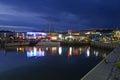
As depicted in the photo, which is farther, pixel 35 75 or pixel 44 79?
pixel 35 75

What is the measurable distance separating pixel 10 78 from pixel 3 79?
890 millimetres

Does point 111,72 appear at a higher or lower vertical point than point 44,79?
higher

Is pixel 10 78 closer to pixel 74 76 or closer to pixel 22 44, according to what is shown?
pixel 74 76

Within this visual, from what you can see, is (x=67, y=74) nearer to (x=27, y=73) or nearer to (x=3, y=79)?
(x=27, y=73)

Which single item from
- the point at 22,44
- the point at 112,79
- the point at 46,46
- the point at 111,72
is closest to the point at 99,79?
the point at 112,79

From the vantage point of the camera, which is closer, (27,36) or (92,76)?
(92,76)

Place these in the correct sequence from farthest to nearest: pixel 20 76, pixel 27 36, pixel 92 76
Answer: pixel 27 36 < pixel 20 76 < pixel 92 76

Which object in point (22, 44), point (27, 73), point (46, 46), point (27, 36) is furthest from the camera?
point (27, 36)

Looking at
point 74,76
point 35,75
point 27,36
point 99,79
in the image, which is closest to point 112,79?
point 99,79

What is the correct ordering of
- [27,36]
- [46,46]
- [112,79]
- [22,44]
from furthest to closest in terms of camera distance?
1. [27,36]
2. [22,44]
3. [46,46]
4. [112,79]

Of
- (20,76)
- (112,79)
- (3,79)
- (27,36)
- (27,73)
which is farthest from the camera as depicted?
(27,36)

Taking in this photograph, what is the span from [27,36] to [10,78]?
119 metres

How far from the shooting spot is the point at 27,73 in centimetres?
2819

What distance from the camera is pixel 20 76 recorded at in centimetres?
2636
